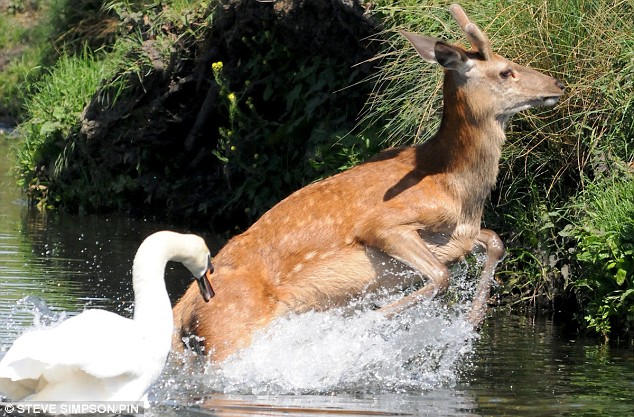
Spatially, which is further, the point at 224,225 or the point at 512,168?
the point at 224,225

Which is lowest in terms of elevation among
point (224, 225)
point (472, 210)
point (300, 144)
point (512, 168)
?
point (224, 225)

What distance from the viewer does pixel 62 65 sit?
1742 centimetres

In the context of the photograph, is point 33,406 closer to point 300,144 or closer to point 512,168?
point 512,168

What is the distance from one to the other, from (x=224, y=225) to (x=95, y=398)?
7.91m

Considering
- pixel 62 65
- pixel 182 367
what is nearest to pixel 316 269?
pixel 182 367

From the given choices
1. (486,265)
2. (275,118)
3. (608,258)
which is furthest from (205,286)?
(275,118)

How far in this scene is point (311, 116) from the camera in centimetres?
1305

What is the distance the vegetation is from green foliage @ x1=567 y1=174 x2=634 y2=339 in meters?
0.01

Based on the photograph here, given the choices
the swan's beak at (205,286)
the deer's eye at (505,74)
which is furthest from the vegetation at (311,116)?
the swan's beak at (205,286)

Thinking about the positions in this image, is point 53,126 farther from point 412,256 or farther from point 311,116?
point 412,256

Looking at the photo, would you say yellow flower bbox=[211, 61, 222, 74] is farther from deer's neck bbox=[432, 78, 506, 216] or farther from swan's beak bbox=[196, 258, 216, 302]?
swan's beak bbox=[196, 258, 216, 302]

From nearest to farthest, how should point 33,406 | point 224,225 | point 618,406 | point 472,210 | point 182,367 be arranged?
point 33,406
point 618,406
point 182,367
point 472,210
point 224,225

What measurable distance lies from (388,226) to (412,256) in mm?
262

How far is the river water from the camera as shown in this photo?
23.1 feet
